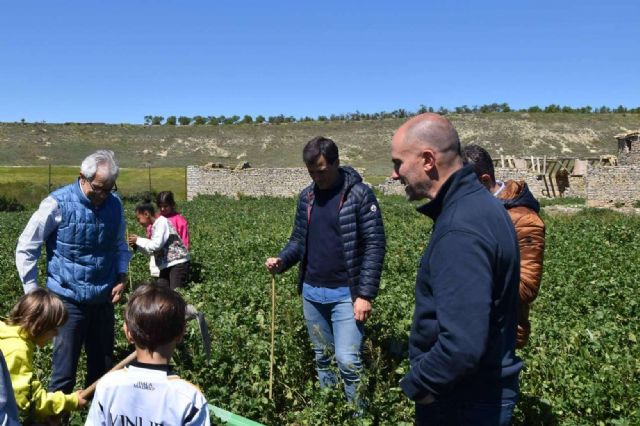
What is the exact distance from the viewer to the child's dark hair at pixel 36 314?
3412mm

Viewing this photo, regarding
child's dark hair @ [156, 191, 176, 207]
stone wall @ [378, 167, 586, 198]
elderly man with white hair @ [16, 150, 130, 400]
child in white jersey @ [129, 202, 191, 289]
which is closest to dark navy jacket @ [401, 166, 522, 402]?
elderly man with white hair @ [16, 150, 130, 400]

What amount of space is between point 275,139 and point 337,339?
221 feet

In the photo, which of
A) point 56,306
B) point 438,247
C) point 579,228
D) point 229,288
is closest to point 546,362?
point 438,247

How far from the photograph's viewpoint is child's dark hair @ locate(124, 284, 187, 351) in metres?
2.46

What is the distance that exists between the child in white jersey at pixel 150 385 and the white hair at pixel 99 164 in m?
1.89

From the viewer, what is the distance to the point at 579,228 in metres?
14.8

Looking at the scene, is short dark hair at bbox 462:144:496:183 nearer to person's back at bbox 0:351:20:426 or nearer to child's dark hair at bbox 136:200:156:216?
person's back at bbox 0:351:20:426

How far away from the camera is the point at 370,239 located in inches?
167

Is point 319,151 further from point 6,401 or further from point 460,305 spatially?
point 6,401

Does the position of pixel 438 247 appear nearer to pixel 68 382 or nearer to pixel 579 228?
pixel 68 382

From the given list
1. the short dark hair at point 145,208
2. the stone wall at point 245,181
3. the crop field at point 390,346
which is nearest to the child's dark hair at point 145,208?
the short dark hair at point 145,208

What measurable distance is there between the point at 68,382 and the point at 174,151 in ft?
214

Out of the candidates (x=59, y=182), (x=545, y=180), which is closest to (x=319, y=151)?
(x=545, y=180)

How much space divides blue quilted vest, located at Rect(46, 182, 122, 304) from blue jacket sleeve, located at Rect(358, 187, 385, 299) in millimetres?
1879
